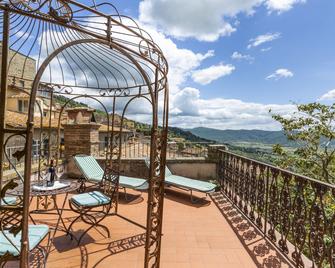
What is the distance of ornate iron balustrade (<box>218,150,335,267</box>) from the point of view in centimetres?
225

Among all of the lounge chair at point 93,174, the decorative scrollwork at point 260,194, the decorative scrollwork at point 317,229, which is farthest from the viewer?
the lounge chair at point 93,174

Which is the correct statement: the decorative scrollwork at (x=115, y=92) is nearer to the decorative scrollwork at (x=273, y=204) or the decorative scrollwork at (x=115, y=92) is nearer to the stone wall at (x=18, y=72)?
the stone wall at (x=18, y=72)

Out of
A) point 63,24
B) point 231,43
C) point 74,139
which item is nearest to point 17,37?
point 63,24

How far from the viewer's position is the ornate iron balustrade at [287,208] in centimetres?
225

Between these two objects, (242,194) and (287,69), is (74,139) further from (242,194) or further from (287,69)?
(287,69)

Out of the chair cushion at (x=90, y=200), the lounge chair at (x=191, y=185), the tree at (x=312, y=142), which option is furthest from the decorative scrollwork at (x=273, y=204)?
the tree at (x=312, y=142)

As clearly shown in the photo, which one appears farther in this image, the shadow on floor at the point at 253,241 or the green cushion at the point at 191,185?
the green cushion at the point at 191,185

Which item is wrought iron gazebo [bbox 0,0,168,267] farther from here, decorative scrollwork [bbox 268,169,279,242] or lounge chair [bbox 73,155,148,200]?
decorative scrollwork [bbox 268,169,279,242]

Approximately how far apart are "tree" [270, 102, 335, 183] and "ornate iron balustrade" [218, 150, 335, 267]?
6.29m

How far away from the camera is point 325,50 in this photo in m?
8.69

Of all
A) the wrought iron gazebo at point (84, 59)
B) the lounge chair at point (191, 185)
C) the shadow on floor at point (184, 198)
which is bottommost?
the shadow on floor at point (184, 198)

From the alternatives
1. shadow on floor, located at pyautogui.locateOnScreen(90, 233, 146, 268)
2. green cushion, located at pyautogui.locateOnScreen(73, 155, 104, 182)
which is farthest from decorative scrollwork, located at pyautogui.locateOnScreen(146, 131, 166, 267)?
green cushion, located at pyautogui.locateOnScreen(73, 155, 104, 182)

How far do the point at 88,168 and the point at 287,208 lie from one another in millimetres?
3677

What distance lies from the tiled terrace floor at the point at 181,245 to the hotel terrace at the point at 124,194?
0.05ft
